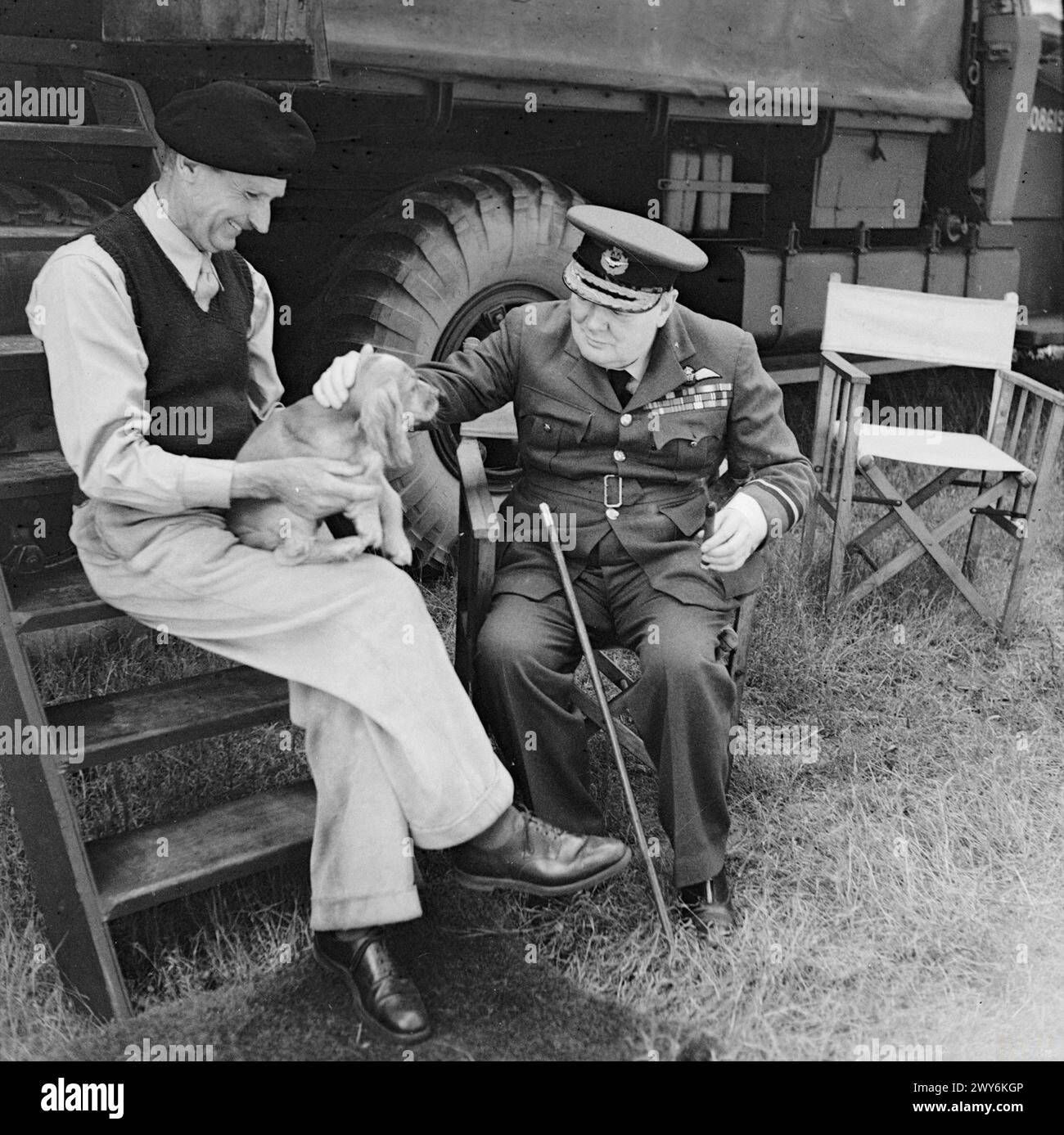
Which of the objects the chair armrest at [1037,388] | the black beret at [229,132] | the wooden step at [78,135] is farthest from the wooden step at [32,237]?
the chair armrest at [1037,388]

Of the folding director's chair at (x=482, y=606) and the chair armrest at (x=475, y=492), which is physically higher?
the chair armrest at (x=475, y=492)

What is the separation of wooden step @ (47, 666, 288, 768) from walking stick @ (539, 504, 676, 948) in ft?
2.37

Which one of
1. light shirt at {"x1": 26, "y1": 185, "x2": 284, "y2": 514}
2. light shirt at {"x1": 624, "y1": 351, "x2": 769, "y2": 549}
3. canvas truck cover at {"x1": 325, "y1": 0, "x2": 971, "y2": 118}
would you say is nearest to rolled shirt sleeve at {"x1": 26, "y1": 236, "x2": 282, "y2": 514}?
light shirt at {"x1": 26, "y1": 185, "x2": 284, "y2": 514}

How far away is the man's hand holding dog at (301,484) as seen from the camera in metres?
2.58

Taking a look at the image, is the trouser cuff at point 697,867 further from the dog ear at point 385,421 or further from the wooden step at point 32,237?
the wooden step at point 32,237

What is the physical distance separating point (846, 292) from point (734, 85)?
950 millimetres

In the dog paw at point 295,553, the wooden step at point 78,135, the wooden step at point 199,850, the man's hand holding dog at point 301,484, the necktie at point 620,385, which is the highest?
the wooden step at point 78,135

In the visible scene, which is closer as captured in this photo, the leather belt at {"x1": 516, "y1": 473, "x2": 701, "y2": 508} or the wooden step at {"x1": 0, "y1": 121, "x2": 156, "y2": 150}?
the wooden step at {"x1": 0, "y1": 121, "x2": 156, "y2": 150}

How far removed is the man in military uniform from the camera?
2902mm

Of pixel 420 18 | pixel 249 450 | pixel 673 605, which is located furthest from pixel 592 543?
pixel 420 18

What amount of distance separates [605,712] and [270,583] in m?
0.90

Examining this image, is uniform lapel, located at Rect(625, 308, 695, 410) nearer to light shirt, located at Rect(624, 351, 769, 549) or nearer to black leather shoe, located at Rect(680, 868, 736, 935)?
light shirt, located at Rect(624, 351, 769, 549)

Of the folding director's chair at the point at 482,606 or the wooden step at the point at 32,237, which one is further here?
the folding director's chair at the point at 482,606

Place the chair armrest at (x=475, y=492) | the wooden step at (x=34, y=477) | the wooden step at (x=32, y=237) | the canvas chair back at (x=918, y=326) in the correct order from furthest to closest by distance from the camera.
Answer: the canvas chair back at (x=918, y=326), the chair armrest at (x=475, y=492), the wooden step at (x=32, y=237), the wooden step at (x=34, y=477)
